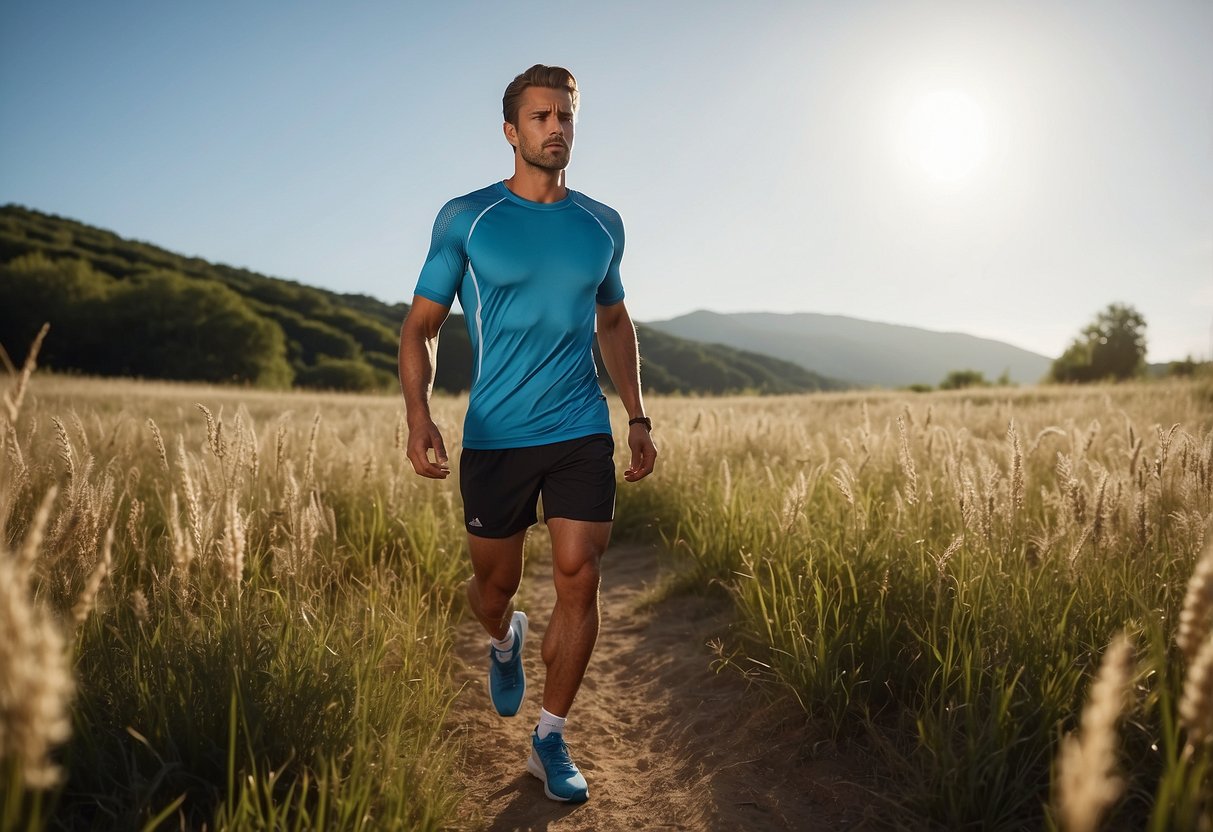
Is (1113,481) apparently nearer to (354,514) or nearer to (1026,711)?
(1026,711)

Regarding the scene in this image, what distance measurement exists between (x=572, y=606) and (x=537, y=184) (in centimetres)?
187

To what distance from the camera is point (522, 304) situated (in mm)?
3387

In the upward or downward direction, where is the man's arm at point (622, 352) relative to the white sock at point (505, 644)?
upward

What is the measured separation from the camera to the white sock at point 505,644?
3.68 metres

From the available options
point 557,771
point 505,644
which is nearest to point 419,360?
point 505,644

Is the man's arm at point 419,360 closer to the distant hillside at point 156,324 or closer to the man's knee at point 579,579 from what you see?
the man's knee at point 579,579

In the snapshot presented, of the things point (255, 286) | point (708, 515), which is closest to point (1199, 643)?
point (708, 515)

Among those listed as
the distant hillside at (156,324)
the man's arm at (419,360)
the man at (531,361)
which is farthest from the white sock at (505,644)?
the distant hillside at (156,324)

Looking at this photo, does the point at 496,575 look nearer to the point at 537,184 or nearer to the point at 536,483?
the point at 536,483

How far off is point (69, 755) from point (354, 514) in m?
3.26

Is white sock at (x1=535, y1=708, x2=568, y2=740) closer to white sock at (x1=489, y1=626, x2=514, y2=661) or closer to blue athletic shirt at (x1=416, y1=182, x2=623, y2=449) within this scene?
white sock at (x1=489, y1=626, x2=514, y2=661)

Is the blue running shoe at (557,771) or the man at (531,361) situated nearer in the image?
the blue running shoe at (557,771)

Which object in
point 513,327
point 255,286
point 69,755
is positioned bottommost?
point 69,755

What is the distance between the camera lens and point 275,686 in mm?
2561
